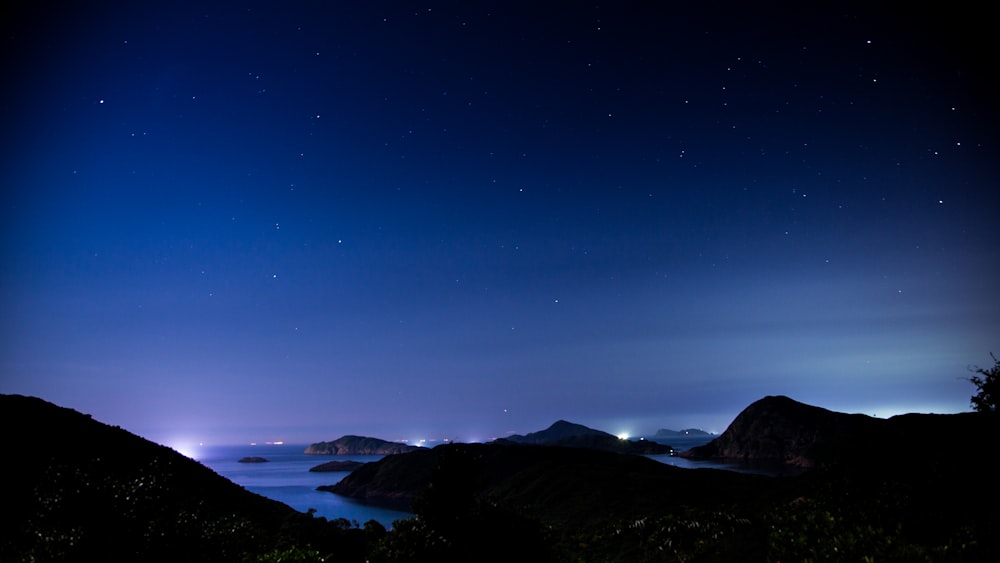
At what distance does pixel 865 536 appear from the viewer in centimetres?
1527

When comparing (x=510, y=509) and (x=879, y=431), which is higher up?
→ (x=879, y=431)

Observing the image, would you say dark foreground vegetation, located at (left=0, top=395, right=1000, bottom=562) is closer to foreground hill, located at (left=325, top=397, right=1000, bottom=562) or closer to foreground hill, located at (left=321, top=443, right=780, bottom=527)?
foreground hill, located at (left=325, top=397, right=1000, bottom=562)

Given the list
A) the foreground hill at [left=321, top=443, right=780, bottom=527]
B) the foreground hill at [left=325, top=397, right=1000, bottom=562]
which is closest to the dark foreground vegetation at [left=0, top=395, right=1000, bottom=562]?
the foreground hill at [left=325, top=397, right=1000, bottom=562]


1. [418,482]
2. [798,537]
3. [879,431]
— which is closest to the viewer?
[798,537]

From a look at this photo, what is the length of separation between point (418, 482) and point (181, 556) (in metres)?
106

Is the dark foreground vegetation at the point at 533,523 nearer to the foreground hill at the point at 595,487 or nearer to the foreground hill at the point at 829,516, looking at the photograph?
the foreground hill at the point at 829,516

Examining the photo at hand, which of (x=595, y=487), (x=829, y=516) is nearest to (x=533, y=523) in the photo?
(x=829, y=516)

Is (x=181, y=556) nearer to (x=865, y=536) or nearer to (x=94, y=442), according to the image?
(x=865, y=536)

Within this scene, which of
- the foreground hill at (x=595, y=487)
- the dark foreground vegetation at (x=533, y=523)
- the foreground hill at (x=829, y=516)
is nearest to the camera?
the dark foreground vegetation at (x=533, y=523)

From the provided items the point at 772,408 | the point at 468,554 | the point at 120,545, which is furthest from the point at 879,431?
the point at 772,408

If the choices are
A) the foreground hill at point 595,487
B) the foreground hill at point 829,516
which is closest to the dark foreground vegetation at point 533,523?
the foreground hill at point 829,516

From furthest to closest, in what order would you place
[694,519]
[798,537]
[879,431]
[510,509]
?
1. [694,519]
2. [879,431]
3. [798,537]
4. [510,509]

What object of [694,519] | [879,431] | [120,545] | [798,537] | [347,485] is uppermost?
[879,431]

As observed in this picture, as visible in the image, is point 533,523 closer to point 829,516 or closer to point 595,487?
point 829,516
